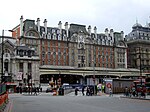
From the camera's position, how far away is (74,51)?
10494 cm

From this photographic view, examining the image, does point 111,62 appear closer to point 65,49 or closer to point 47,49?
point 65,49

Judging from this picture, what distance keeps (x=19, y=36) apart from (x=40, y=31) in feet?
26.3

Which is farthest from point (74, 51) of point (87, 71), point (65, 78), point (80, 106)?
point (80, 106)

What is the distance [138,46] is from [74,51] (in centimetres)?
2955

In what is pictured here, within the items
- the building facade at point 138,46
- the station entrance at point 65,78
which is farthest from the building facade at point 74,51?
the building facade at point 138,46

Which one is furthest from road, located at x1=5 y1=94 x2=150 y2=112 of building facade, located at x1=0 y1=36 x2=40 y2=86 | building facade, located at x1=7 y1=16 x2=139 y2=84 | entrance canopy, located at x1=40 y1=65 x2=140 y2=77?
building facade, located at x1=7 y1=16 x2=139 y2=84

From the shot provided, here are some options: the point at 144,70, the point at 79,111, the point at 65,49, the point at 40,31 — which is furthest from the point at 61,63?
the point at 79,111

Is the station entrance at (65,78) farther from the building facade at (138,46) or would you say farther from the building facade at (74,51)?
the building facade at (138,46)

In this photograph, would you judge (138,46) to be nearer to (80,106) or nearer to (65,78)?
(65,78)

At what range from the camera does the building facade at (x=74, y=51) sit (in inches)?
3767

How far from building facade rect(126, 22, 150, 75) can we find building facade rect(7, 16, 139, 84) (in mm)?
4702

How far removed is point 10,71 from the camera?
278ft

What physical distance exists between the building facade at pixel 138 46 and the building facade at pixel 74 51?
15.4 ft

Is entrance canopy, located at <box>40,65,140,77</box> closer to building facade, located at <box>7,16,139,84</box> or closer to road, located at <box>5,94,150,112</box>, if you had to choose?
building facade, located at <box>7,16,139,84</box>
